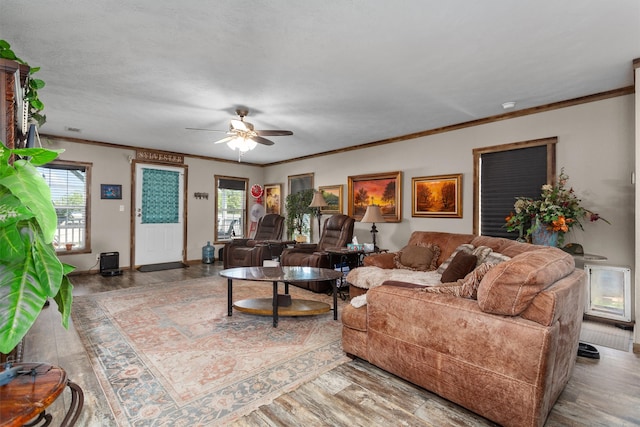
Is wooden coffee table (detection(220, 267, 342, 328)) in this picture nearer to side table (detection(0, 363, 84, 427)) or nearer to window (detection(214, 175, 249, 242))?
side table (detection(0, 363, 84, 427))

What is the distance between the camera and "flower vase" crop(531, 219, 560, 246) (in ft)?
10.1

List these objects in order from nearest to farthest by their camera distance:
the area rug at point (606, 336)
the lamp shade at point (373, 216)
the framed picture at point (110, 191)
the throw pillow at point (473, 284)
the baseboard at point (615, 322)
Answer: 1. the throw pillow at point (473, 284)
2. the area rug at point (606, 336)
3. the baseboard at point (615, 322)
4. the lamp shade at point (373, 216)
5. the framed picture at point (110, 191)

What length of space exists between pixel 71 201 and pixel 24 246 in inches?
232

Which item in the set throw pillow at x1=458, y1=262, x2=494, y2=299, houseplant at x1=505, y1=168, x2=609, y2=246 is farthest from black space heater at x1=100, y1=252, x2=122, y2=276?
houseplant at x1=505, y1=168, x2=609, y2=246

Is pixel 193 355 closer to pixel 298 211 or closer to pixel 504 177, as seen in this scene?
pixel 504 177

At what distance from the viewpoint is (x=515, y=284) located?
5.26 ft

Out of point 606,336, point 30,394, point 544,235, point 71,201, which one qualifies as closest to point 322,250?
point 544,235

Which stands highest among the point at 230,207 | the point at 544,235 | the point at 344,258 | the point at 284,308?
the point at 230,207

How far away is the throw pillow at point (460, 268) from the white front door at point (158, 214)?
5.81 m

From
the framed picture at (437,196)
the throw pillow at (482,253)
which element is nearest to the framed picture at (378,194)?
the framed picture at (437,196)

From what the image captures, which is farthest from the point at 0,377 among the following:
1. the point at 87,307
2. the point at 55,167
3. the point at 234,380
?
the point at 55,167

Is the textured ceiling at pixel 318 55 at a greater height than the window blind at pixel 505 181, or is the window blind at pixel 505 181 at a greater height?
the textured ceiling at pixel 318 55

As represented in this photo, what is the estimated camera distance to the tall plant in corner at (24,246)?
847 mm

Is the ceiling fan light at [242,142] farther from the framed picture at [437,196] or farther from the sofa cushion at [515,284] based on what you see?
the sofa cushion at [515,284]
